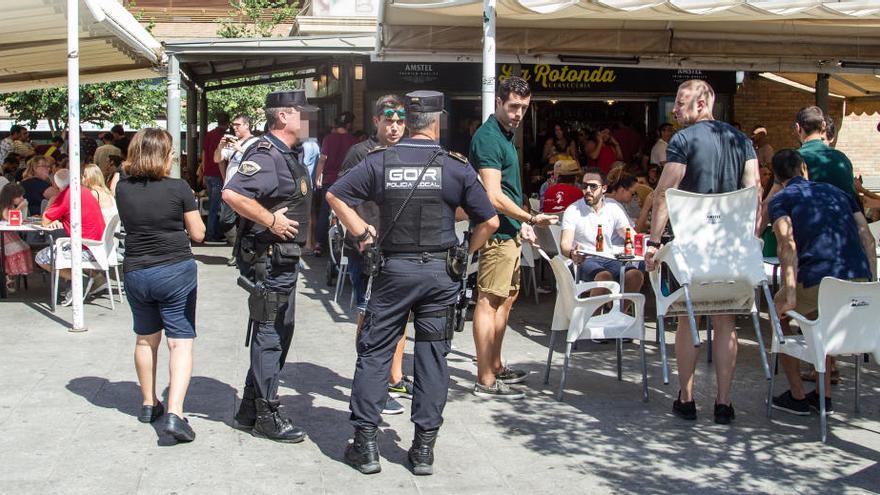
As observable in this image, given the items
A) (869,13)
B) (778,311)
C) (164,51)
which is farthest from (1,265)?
(869,13)

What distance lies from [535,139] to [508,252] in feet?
34.7

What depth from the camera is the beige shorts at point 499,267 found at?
6.37m

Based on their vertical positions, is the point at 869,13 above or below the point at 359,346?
above

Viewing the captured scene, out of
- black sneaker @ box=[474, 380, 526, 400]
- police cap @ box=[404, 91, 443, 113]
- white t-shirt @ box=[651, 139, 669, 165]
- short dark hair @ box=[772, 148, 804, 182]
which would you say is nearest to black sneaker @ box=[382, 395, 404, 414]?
black sneaker @ box=[474, 380, 526, 400]

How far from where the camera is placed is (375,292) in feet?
16.6

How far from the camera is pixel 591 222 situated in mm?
8258

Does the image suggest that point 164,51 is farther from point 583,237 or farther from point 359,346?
point 359,346

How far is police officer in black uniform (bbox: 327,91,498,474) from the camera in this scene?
4984mm

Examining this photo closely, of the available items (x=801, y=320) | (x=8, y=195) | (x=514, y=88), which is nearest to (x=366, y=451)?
(x=514, y=88)

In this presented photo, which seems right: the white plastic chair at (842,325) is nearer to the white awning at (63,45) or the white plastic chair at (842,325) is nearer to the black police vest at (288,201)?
the black police vest at (288,201)

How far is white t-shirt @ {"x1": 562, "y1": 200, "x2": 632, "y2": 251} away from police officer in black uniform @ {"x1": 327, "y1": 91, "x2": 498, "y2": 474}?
3237 millimetres

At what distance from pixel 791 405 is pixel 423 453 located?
Result: 8.36ft

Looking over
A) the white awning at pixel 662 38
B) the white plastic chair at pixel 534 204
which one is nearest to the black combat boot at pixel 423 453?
the white awning at pixel 662 38

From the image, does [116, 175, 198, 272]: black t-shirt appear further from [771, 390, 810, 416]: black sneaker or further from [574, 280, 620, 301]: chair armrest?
[771, 390, 810, 416]: black sneaker
